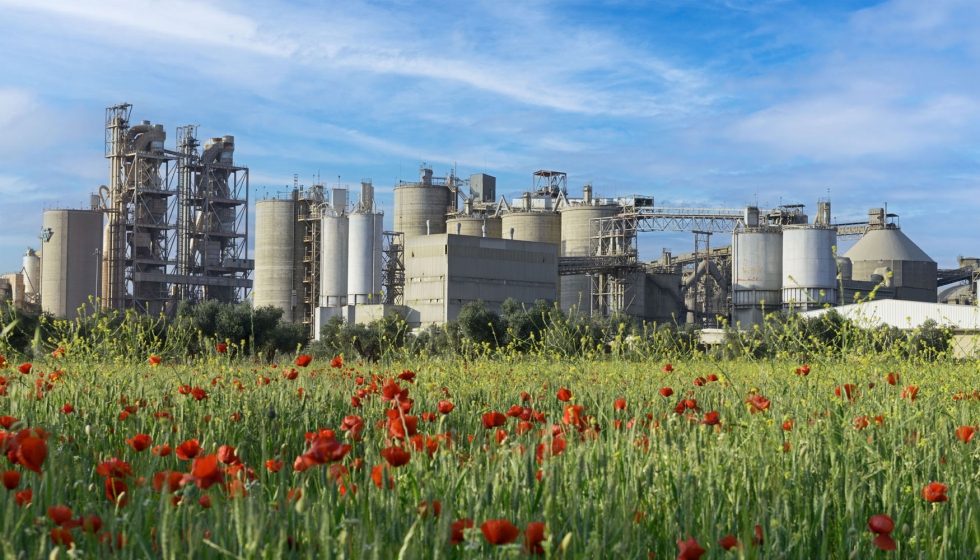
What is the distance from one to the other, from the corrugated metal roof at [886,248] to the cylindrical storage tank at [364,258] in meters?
36.9

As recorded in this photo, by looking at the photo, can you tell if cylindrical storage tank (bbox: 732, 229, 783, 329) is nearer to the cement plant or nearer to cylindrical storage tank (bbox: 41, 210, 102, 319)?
the cement plant

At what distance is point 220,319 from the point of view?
132 feet

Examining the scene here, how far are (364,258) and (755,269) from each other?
25.7 m

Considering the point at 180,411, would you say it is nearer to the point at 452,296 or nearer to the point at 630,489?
the point at 630,489

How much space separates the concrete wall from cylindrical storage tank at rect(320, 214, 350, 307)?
4527 millimetres

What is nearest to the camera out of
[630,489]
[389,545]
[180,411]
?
[389,545]

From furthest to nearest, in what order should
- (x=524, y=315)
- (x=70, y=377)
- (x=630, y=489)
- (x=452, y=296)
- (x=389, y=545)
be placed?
(x=452, y=296) < (x=524, y=315) < (x=70, y=377) < (x=630, y=489) < (x=389, y=545)

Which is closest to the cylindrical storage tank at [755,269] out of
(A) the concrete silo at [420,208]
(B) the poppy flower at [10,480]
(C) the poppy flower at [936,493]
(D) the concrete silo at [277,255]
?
(A) the concrete silo at [420,208]

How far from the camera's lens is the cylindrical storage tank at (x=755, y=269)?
2355 inches

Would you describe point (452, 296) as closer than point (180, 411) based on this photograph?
No

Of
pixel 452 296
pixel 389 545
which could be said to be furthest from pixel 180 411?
pixel 452 296

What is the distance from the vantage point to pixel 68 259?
64.7 metres

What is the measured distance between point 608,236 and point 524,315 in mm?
21763

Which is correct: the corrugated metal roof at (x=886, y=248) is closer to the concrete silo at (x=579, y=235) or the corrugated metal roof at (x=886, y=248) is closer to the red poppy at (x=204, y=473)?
the concrete silo at (x=579, y=235)
